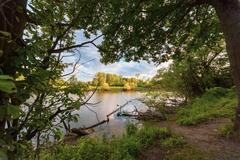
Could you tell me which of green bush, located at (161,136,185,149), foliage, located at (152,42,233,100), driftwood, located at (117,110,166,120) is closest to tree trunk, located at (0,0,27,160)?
green bush, located at (161,136,185,149)

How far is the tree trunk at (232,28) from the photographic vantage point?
926 cm

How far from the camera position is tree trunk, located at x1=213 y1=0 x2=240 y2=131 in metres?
9.26

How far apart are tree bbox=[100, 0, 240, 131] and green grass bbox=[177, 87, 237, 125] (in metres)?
3.59

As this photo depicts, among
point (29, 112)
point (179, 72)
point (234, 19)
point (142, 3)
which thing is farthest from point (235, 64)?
point (179, 72)

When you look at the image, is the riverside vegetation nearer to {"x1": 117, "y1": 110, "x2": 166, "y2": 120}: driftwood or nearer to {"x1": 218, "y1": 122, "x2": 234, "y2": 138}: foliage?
{"x1": 218, "y1": 122, "x2": 234, "y2": 138}: foliage

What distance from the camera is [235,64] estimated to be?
31.2ft

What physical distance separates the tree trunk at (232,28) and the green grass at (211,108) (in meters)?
5.45

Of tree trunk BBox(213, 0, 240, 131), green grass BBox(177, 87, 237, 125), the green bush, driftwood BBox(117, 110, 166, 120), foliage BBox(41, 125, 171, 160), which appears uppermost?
tree trunk BBox(213, 0, 240, 131)

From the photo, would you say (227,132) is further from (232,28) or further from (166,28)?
(166,28)

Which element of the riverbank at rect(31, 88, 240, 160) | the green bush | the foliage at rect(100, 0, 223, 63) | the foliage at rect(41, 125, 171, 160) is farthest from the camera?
the foliage at rect(100, 0, 223, 63)

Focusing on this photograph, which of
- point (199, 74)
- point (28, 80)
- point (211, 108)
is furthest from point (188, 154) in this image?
point (199, 74)

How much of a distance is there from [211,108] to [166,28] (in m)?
7.65

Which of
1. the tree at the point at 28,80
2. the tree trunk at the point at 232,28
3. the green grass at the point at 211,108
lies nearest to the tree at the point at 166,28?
the tree trunk at the point at 232,28

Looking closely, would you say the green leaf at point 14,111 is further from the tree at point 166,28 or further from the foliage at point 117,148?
the tree at point 166,28
